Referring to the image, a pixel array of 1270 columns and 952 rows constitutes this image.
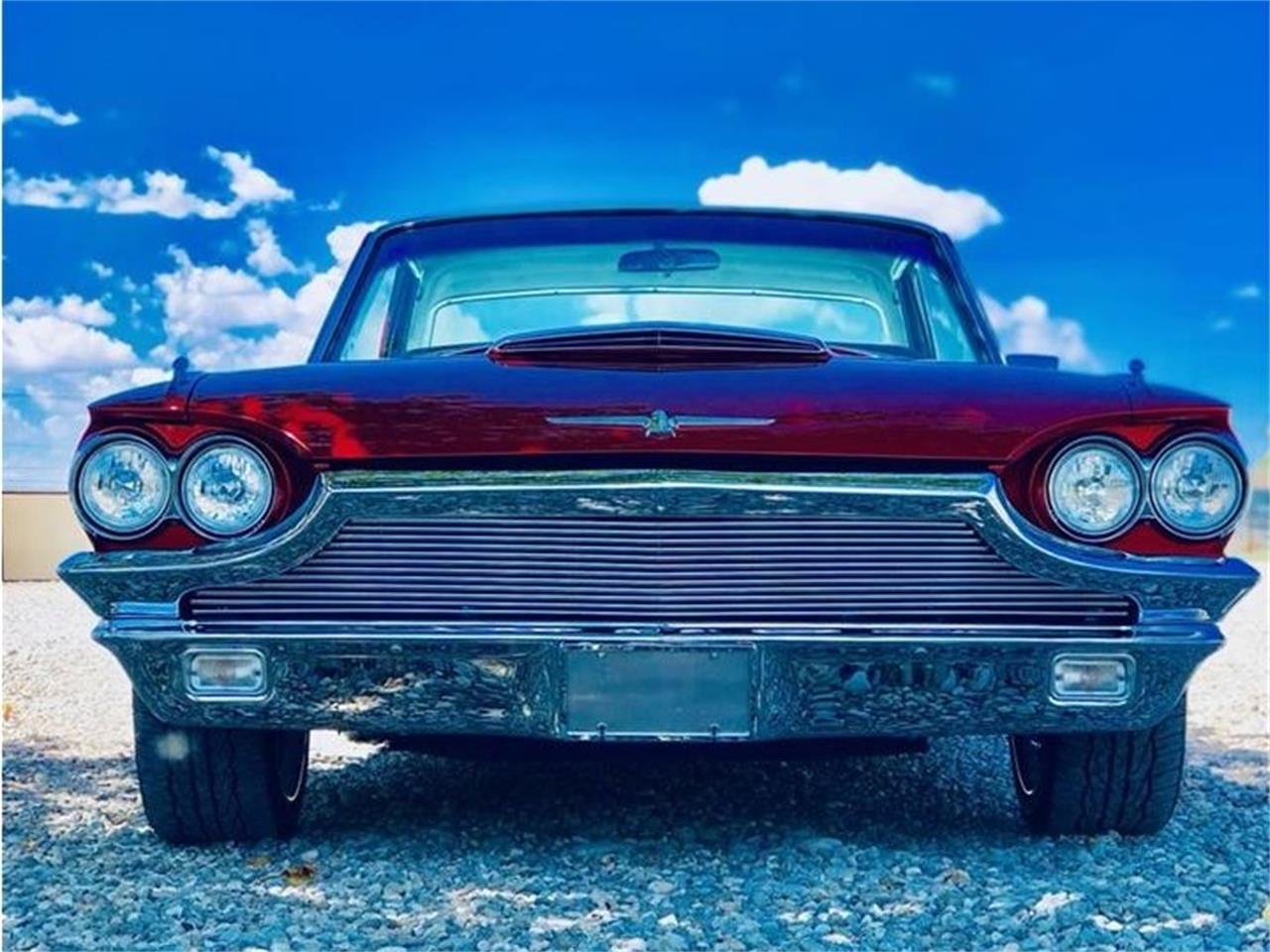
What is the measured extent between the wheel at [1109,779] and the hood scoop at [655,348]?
1117 mm

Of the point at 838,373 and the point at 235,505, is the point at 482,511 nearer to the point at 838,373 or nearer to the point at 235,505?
the point at 235,505

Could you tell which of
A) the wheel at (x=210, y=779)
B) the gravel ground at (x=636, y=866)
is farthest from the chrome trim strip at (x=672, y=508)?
the gravel ground at (x=636, y=866)

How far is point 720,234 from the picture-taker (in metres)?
4.00

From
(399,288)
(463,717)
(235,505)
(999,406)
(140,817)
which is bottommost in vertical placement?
(140,817)

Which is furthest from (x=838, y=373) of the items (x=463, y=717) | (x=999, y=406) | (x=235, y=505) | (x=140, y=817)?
(x=140, y=817)

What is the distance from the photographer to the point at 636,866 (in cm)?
296

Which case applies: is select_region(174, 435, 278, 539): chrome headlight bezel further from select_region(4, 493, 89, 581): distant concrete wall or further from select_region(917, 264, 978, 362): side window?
select_region(4, 493, 89, 581): distant concrete wall

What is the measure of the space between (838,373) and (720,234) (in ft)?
4.40

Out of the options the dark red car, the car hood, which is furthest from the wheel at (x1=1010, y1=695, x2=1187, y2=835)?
the car hood

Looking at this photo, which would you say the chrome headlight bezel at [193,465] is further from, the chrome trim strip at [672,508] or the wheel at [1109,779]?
the wheel at [1109,779]

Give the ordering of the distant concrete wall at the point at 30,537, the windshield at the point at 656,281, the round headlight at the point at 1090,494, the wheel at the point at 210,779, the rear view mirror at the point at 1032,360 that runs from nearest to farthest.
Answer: the round headlight at the point at 1090,494 → the wheel at the point at 210,779 → the rear view mirror at the point at 1032,360 → the windshield at the point at 656,281 → the distant concrete wall at the point at 30,537

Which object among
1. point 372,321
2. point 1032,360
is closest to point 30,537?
point 372,321

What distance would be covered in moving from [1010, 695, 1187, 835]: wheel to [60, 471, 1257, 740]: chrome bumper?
43 centimetres

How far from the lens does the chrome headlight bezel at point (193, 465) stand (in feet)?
8.74
